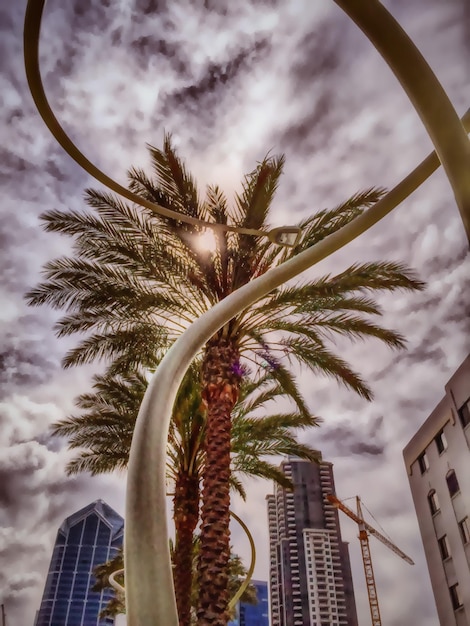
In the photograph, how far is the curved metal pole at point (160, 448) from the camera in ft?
3.52

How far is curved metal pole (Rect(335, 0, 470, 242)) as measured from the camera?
131 centimetres

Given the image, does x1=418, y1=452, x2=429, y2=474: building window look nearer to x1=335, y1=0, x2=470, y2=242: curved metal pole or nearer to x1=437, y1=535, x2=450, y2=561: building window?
x1=437, y1=535, x2=450, y2=561: building window

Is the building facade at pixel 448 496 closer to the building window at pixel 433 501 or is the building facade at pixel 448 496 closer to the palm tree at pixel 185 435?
the building window at pixel 433 501

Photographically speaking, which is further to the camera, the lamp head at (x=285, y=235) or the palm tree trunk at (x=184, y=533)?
Result: the palm tree trunk at (x=184, y=533)

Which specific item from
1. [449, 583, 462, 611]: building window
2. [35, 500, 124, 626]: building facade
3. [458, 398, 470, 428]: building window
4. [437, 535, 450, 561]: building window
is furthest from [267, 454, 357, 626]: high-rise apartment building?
[35, 500, 124, 626]: building facade

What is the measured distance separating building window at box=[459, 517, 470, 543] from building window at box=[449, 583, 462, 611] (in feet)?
7.82

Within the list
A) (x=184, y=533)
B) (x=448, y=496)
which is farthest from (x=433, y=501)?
(x=184, y=533)

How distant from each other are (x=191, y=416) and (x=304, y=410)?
10.8ft

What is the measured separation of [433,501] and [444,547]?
225cm

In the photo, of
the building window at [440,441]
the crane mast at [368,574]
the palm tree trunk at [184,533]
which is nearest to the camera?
the palm tree trunk at [184,533]

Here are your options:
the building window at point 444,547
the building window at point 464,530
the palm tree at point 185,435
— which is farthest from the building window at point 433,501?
the palm tree at point 185,435

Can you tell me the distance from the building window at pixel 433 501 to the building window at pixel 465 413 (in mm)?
5587

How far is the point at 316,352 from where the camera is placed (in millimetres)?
11508

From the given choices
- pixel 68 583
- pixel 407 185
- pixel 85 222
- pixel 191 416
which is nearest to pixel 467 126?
pixel 407 185
